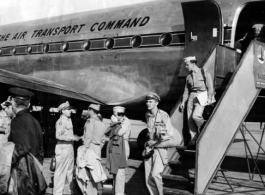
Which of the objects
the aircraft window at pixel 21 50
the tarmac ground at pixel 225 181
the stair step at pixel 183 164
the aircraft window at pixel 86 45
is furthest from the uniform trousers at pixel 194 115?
→ the aircraft window at pixel 21 50

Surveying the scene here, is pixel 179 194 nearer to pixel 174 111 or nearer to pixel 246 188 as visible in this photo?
pixel 174 111

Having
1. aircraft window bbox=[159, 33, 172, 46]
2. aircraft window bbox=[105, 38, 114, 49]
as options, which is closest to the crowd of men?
aircraft window bbox=[159, 33, 172, 46]

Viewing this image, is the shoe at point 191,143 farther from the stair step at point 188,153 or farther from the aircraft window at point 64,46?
the aircraft window at point 64,46

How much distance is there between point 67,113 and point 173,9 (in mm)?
4631

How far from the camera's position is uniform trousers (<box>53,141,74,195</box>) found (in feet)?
26.5

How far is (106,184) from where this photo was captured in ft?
26.3

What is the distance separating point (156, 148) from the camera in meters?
6.86

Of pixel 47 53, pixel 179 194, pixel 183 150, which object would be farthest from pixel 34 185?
pixel 47 53

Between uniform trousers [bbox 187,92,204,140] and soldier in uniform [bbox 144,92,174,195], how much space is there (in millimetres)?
736

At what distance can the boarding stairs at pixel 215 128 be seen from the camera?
6.44 metres

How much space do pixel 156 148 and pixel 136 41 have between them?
5074 mm

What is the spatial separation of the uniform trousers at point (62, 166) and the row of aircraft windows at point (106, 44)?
4.02m

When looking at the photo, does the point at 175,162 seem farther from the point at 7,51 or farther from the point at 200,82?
the point at 7,51

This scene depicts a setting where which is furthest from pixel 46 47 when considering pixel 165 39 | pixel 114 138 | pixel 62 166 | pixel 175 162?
pixel 175 162
